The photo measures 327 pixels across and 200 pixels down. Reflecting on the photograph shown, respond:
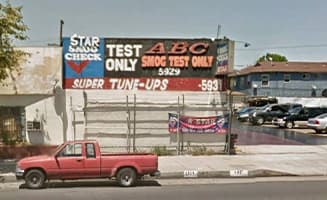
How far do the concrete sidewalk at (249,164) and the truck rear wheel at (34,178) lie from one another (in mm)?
2066

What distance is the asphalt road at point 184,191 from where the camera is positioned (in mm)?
13023

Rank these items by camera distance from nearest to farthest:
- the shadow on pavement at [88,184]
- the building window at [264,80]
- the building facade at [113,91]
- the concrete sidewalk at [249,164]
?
the shadow on pavement at [88,184] → the concrete sidewalk at [249,164] → the building facade at [113,91] → the building window at [264,80]

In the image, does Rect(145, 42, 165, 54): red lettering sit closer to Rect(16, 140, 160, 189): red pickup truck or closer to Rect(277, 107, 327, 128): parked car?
Rect(16, 140, 160, 189): red pickup truck

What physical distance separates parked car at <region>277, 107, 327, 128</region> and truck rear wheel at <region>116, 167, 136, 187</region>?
89.2ft

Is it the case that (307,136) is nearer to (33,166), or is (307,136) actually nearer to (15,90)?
(15,90)

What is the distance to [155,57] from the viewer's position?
896 inches

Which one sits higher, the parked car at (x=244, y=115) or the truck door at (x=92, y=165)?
the parked car at (x=244, y=115)

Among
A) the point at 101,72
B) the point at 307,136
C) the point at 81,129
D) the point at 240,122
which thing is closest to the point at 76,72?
the point at 101,72

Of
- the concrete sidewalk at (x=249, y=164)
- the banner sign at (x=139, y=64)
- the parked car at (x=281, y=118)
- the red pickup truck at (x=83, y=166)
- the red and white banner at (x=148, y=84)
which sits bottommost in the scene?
the concrete sidewalk at (x=249, y=164)

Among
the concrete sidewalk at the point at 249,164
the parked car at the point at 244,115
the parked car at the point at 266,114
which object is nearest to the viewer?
the concrete sidewalk at the point at 249,164

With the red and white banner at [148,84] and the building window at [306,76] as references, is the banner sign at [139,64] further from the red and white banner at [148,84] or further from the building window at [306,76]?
the building window at [306,76]

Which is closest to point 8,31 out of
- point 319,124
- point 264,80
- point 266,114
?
point 319,124

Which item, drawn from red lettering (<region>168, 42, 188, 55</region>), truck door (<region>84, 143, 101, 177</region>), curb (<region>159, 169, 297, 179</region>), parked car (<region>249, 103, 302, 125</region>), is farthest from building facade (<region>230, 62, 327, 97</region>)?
truck door (<region>84, 143, 101, 177</region>)

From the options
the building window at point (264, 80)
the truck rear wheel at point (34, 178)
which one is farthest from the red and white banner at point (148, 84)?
the building window at point (264, 80)
